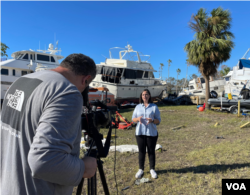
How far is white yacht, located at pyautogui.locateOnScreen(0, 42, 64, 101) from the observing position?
10.8m

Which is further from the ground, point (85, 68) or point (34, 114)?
point (85, 68)

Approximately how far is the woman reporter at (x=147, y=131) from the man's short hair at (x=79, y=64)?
2517 mm

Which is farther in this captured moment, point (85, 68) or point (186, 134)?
point (186, 134)

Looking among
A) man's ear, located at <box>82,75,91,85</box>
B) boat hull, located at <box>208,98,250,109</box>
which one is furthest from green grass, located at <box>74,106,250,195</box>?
boat hull, located at <box>208,98,250,109</box>

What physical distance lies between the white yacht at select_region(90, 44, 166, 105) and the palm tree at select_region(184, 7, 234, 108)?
6398mm

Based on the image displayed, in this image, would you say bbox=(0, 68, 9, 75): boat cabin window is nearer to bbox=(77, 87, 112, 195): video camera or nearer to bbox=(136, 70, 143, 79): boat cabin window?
bbox=(136, 70, 143, 79): boat cabin window

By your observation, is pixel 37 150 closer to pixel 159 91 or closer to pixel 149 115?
pixel 149 115

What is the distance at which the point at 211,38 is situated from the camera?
506 inches

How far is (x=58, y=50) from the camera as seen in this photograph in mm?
17609

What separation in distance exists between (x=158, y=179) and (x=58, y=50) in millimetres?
17214

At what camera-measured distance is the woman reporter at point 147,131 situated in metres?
3.62

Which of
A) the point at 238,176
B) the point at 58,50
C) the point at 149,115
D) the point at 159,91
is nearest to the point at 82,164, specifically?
the point at 149,115

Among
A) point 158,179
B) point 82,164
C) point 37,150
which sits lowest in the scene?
point 158,179

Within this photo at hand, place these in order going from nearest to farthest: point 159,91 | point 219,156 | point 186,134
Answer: point 219,156 < point 186,134 < point 159,91
